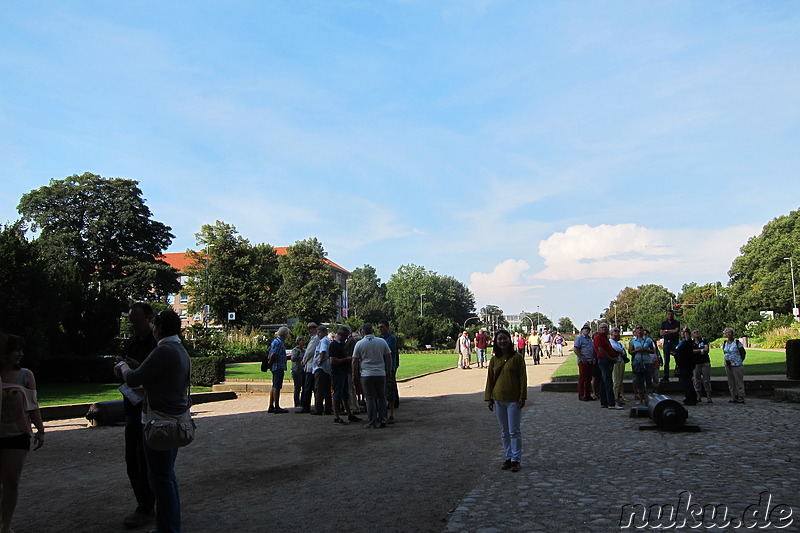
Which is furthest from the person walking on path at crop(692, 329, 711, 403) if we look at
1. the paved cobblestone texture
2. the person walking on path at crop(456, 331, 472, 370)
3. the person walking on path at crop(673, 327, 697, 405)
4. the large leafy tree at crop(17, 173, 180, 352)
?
the large leafy tree at crop(17, 173, 180, 352)

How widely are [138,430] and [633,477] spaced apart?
16.8 ft

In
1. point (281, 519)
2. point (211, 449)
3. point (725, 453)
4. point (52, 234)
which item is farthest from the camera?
point (52, 234)

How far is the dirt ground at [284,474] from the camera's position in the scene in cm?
577

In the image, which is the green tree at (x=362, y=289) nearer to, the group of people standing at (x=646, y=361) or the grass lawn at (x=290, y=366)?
the grass lawn at (x=290, y=366)

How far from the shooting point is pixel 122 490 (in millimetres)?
7117

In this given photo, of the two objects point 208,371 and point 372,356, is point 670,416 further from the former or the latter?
point 208,371

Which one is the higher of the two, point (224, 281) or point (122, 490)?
point (224, 281)

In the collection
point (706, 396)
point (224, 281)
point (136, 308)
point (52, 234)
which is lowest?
point (706, 396)

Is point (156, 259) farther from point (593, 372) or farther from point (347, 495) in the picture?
point (347, 495)

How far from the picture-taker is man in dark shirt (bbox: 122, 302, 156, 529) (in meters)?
5.68

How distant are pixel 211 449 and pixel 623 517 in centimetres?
647

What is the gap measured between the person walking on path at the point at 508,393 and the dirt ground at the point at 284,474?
0.41 m

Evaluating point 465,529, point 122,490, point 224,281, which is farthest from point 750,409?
point 224,281

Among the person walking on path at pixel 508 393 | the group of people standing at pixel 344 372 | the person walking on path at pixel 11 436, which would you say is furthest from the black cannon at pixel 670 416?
the person walking on path at pixel 11 436
